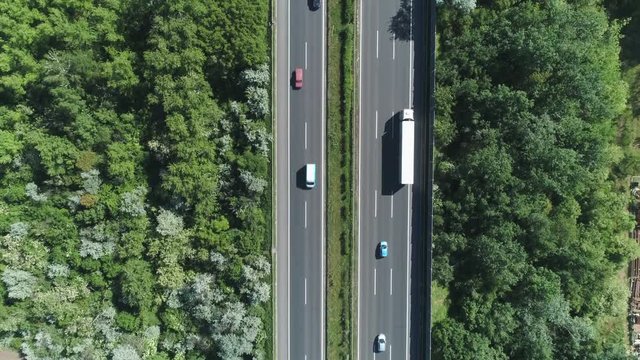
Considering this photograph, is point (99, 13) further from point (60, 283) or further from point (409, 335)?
point (409, 335)

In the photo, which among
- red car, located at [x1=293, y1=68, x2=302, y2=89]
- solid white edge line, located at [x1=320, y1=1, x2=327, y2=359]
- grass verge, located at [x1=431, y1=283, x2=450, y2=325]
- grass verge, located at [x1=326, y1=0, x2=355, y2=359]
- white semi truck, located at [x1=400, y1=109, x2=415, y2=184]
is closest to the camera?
white semi truck, located at [x1=400, y1=109, x2=415, y2=184]

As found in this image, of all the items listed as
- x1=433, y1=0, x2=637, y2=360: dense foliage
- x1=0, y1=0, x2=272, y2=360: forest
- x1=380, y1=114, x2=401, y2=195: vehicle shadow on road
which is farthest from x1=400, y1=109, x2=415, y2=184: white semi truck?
x1=0, y1=0, x2=272, y2=360: forest

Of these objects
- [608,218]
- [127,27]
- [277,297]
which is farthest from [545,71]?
[127,27]

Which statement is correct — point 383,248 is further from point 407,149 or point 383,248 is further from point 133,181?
point 133,181

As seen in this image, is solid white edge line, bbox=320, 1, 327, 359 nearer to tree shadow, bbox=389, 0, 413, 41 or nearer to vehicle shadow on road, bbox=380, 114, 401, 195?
vehicle shadow on road, bbox=380, 114, 401, 195

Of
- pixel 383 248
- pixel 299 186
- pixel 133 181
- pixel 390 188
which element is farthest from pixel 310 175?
pixel 133 181

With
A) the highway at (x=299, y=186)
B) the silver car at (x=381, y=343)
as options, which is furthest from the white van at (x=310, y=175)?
the silver car at (x=381, y=343)

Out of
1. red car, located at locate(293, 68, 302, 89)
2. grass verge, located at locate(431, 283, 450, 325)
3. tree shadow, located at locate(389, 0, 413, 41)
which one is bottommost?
grass verge, located at locate(431, 283, 450, 325)

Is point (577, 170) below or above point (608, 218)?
above
